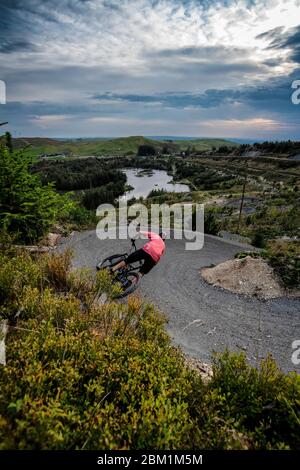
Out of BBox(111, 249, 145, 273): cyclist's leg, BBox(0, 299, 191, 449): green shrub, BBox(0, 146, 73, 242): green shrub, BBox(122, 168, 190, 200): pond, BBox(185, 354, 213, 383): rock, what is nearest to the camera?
BBox(0, 299, 191, 449): green shrub

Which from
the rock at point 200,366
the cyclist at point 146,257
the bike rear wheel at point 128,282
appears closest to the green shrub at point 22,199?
the cyclist at point 146,257

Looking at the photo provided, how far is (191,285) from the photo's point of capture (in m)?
12.0

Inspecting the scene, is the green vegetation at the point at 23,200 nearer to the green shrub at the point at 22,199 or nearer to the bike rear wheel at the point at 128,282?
the green shrub at the point at 22,199

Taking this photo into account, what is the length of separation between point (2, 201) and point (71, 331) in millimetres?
8890

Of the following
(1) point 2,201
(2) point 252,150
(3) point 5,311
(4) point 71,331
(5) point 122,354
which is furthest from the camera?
(2) point 252,150

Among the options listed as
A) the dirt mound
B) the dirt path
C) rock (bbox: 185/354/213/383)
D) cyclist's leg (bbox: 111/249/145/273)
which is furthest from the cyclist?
rock (bbox: 185/354/213/383)

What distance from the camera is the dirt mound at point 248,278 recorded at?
11148 millimetres

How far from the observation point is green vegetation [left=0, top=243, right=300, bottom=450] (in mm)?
2916

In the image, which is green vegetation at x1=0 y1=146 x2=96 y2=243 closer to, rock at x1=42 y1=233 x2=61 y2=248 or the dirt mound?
rock at x1=42 y1=233 x2=61 y2=248

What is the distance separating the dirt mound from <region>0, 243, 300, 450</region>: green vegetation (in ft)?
22.6

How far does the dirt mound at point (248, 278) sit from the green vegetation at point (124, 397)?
271 inches
